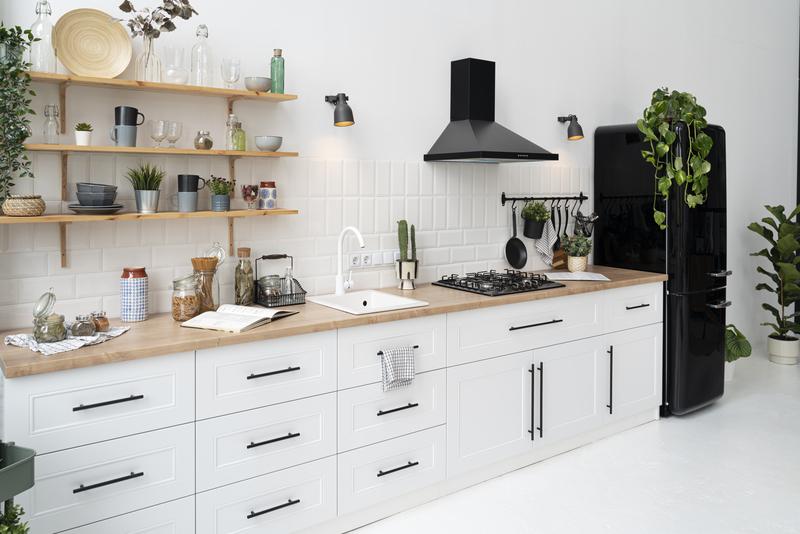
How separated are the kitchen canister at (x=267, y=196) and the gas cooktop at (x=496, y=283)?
3.64ft

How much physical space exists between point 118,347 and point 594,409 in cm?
264

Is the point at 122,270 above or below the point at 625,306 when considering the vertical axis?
above

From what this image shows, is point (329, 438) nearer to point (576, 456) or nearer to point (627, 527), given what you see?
point (627, 527)

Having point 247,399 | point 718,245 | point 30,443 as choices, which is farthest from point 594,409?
point 30,443

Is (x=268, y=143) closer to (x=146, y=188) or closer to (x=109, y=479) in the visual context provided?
(x=146, y=188)

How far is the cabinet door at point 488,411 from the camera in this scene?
126 inches

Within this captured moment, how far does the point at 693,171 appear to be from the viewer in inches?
163

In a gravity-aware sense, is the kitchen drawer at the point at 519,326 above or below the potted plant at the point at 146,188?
below

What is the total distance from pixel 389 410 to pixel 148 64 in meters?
1.77

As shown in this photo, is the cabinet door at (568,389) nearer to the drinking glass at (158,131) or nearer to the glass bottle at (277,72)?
the glass bottle at (277,72)

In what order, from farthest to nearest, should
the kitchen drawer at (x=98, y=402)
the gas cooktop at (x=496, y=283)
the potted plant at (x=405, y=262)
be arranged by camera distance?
1. the potted plant at (x=405, y=262)
2. the gas cooktop at (x=496, y=283)
3. the kitchen drawer at (x=98, y=402)

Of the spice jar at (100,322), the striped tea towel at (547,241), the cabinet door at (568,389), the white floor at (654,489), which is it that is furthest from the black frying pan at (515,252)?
the spice jar at (100,322)

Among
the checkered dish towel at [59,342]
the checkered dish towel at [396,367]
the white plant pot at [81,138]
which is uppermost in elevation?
the white plant pot at [81,138]

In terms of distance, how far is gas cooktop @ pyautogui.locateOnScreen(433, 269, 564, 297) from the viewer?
349 centimetres
